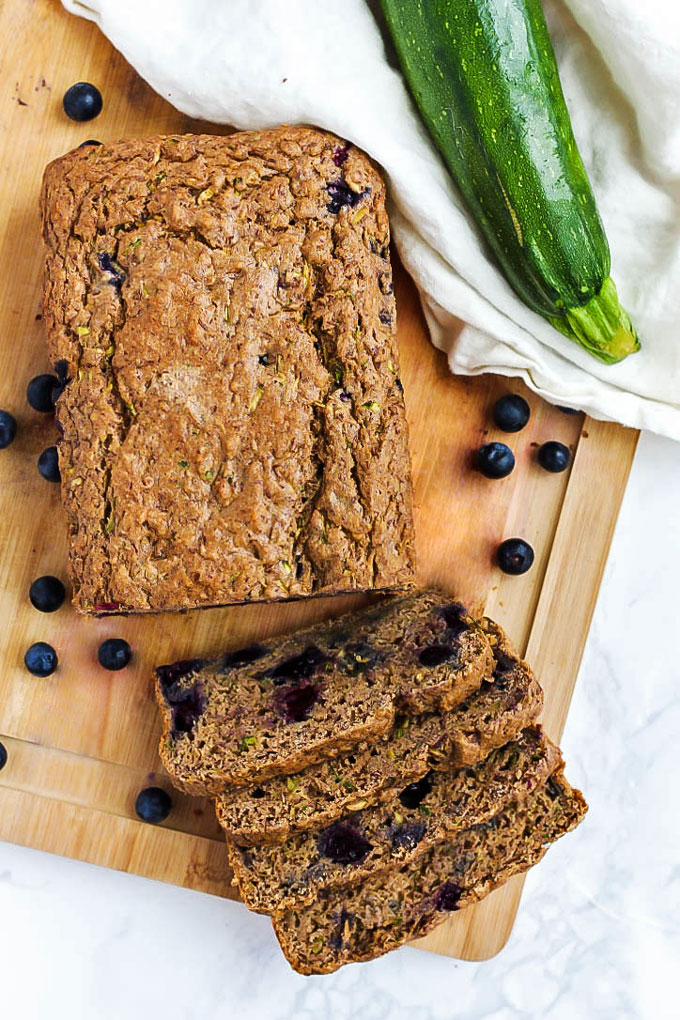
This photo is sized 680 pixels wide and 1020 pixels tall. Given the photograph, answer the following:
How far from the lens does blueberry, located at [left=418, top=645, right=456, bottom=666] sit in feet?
9.51

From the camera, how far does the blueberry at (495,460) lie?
10.4ft

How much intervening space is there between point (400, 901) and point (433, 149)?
2382mm

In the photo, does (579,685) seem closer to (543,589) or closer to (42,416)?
(543,589)

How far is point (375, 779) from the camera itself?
9.50 ft

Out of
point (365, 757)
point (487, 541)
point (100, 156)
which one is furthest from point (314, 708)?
point (100, 156)

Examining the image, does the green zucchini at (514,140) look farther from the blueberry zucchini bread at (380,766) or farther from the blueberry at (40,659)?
the blueberry at (40,659)

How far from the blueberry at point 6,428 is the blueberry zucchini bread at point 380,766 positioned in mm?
1372

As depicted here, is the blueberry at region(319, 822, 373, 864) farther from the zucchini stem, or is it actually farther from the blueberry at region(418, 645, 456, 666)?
the zucchini stem

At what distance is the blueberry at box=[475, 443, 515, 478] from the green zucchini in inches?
18.4

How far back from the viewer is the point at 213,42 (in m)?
2.88

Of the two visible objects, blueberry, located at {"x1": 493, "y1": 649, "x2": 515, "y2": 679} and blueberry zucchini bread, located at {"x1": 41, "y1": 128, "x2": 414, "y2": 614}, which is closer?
blueberry zucchini bread, located at {"x1": 41, "y1": 128, "x2": 414, "y2": 614}

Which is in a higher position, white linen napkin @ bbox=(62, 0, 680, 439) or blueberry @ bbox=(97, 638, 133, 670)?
white linen napkin @ bbox=(62, 0, 680, 439)

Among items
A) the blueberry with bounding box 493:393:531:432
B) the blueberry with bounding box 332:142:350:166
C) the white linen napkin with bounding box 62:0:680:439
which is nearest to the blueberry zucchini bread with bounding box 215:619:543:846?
the blueberry with bounding box 493:393:531:432

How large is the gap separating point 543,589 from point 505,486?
38 cm
